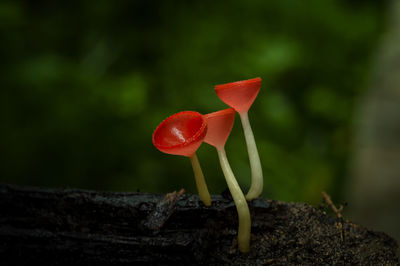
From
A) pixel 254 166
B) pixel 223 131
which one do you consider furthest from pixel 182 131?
pixel 254 166

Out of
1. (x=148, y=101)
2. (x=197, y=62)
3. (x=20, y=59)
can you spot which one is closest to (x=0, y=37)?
(x=20, y=59)

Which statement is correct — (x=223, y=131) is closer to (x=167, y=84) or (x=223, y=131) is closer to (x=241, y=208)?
(x=241, y=208)

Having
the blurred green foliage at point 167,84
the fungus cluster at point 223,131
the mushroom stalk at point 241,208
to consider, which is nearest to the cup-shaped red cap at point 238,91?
the fungus cluster at point 223,131

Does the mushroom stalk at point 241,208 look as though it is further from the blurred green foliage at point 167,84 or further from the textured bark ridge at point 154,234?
the blurred green foliage at point 167,84

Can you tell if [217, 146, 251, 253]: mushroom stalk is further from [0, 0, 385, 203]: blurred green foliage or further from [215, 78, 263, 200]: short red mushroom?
[0, 0, 385, 203]: blurred green foliage

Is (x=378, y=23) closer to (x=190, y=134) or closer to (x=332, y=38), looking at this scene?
(x=332, y=38)

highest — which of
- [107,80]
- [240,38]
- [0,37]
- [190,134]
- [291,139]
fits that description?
[0,37]
